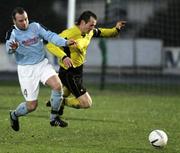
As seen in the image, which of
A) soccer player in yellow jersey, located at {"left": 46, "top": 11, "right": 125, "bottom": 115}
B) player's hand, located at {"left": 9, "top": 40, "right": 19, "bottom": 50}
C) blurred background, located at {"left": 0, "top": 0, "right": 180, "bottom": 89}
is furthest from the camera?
blurred background, located at {"left": 0, "top": 0, "right": 180, "bottom": 89}

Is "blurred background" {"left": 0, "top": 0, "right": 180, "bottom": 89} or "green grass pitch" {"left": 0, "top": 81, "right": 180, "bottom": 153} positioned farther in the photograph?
"blurred background" {"left": 0, "top": 0, "right": 180, "bottom": 89}

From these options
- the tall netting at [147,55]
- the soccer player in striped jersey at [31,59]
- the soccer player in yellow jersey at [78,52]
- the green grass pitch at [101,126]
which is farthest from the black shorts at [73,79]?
the tall netting at [147,55]

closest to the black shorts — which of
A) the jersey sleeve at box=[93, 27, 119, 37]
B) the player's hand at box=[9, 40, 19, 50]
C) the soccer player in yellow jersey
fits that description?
the soccer player in yellow jersey

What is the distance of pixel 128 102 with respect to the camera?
1845 cm

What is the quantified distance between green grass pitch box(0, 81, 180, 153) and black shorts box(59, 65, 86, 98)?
2.27 feet

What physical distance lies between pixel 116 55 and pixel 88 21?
16.8 meters

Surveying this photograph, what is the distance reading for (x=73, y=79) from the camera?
1279cm

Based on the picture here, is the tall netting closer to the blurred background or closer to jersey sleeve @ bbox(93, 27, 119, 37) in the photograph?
the blurred background

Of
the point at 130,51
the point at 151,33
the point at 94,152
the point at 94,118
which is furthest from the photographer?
the point at 151,33

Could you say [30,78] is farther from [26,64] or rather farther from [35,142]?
[35,142]

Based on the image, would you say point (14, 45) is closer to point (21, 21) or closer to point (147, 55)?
point (21, 21)

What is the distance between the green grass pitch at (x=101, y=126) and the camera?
10391 mm

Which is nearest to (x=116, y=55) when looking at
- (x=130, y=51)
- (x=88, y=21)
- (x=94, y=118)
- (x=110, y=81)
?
(x=130, y=51)

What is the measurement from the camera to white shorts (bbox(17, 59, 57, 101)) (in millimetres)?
11516
